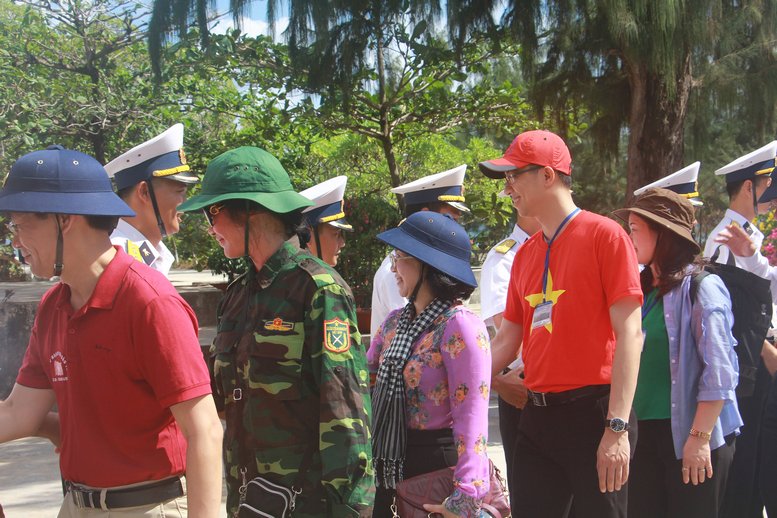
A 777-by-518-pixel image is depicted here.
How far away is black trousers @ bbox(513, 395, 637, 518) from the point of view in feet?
9.62

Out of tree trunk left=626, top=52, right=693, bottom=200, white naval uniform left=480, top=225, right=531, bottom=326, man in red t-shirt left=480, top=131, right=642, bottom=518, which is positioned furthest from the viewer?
tree trunk left=626, top=52, right=693, bottom=200

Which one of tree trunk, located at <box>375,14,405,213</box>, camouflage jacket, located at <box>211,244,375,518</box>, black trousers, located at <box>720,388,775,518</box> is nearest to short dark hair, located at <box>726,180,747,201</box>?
black trousers, located at <box>720,388,775,518</box>

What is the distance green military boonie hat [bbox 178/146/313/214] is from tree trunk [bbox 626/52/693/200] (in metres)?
6.47

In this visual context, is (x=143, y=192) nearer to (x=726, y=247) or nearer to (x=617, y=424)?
(x=617, y=424)

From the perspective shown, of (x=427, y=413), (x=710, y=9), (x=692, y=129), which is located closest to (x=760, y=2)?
(x=710, y=9)

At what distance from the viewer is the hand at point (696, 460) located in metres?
3.29

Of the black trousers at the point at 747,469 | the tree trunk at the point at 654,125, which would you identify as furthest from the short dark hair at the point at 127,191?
the tree trunk at the point at 654,125

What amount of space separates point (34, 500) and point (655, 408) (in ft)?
13.2

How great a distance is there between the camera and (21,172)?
2.13m

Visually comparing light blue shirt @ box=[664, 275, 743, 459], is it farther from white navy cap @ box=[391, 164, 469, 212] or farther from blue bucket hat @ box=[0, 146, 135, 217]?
blue bucket hat @ box=[0, 146, 135, 217]

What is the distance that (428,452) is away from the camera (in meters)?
2.90

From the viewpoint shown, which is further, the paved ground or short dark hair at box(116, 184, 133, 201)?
the paved ground

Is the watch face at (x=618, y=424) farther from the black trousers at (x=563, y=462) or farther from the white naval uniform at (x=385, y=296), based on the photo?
the white naval uniform at (x=385, y=296)

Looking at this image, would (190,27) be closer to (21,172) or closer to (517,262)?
(517,262)
